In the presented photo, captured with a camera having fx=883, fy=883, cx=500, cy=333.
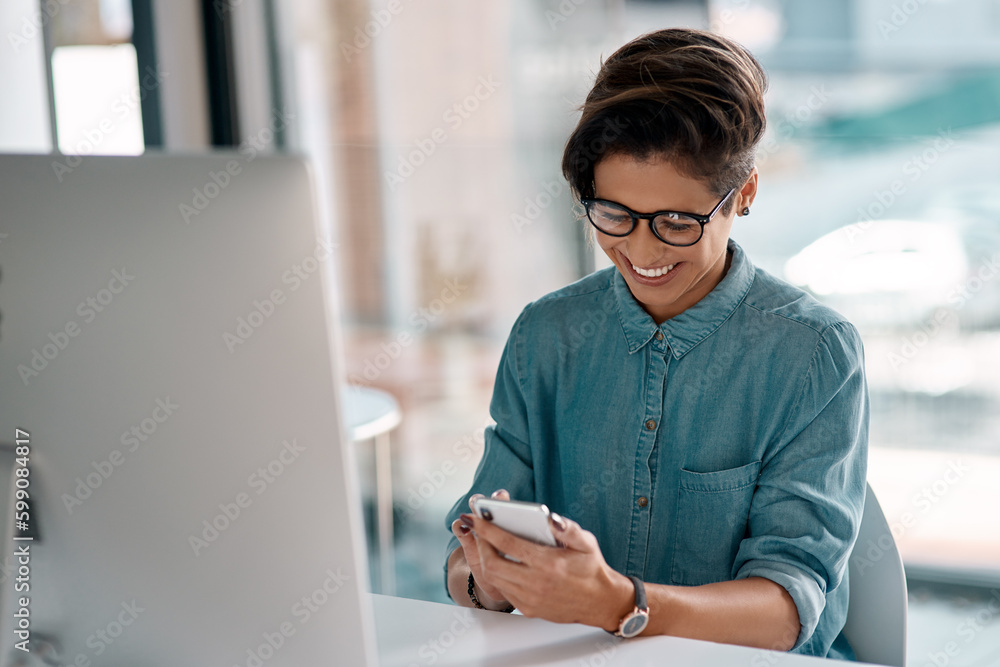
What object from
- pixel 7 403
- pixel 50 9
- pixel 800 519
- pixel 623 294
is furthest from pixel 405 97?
pixel 7 403

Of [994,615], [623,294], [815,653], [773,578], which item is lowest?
[994,615]

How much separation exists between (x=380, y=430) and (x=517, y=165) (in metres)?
1.06

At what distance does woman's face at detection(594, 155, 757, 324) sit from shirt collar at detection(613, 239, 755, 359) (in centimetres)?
3

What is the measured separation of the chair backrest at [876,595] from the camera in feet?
3.68

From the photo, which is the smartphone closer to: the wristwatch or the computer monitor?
the wristwatch

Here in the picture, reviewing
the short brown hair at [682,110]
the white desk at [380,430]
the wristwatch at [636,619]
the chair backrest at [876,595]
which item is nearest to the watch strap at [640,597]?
the wristwatch at [636,619]

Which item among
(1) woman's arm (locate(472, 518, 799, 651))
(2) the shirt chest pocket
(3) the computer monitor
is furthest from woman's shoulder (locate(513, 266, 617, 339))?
(3) the computer monitor

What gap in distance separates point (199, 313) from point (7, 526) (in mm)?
241

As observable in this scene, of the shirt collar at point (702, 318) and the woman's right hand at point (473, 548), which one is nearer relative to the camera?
the woman's right hand at point (473, 548)

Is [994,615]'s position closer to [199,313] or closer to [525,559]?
[525,559]

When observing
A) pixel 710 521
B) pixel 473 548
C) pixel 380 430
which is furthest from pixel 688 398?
pixel 380 430

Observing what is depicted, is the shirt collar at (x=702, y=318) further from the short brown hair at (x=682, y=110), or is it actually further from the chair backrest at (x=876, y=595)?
the chair backrest at (x=876, y=595)

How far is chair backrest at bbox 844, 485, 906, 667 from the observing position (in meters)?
1.12

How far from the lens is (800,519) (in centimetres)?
109
